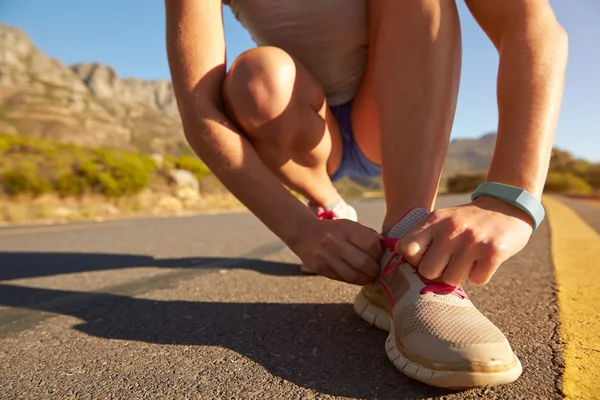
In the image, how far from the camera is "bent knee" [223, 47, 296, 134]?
1170mm

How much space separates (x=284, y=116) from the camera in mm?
1276

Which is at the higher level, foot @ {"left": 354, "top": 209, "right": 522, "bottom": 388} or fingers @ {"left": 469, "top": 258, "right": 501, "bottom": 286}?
fingers @ {"left": 469, "top": 258, "right": 501, "bottom": 286}

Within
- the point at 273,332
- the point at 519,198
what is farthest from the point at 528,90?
the point at 273,332

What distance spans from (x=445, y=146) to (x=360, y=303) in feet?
1.53

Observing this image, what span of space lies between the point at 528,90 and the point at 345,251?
0.49m

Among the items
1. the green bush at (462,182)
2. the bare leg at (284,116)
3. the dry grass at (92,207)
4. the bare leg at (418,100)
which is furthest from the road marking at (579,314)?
the green bush at (462,182)

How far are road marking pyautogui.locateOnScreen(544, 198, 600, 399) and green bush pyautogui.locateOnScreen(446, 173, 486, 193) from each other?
28.5 meters

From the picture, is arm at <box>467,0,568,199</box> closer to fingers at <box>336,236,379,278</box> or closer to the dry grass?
fingers at <box>336,236,379,278</box>

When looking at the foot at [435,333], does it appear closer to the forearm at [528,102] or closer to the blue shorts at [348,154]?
the forearm at [528,102]

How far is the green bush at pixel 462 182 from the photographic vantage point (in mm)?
28845

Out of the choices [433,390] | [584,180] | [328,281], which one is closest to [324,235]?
[433,390]

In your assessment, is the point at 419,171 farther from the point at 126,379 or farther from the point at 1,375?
the point at 1,375

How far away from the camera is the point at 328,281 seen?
1429 mm

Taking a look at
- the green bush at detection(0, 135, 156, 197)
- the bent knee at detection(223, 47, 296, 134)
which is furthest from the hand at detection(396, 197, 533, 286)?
the green bush at detection(0, 135, 156, 197)
